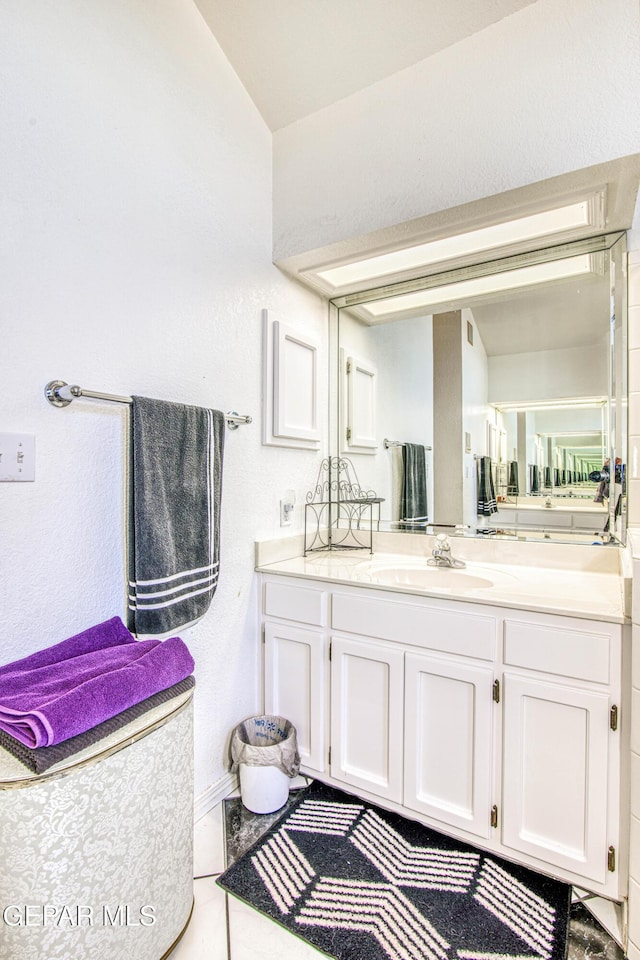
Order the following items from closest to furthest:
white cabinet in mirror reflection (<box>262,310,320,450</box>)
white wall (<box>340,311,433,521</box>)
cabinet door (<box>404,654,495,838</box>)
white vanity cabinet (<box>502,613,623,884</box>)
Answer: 1. white vanity cabinet (<box>502,613,623,884</box>)
2. cabinet door (<box>404,654,495,838</box>)
3. white cabinet in mirror reflection (<box>262,310,320,450</box>)
4. white wall (<box>340,311,433,521</box>)

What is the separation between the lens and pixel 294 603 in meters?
1.68

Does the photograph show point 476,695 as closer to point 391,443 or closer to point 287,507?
point 287,507

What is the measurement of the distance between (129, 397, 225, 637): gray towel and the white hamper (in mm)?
A: 286

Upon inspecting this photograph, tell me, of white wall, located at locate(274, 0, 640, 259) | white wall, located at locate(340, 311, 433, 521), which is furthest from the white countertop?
white wall, located at locate(274, 0, 640, 259)

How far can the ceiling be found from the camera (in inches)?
53.7

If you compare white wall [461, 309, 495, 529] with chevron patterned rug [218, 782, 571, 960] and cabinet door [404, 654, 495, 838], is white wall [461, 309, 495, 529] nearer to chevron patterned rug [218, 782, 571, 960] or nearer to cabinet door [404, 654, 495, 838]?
cabinet door [404, 654, 495, 838]

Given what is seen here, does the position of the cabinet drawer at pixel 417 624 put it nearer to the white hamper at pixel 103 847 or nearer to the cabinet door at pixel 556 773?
the cabinet door at pixel 556 773

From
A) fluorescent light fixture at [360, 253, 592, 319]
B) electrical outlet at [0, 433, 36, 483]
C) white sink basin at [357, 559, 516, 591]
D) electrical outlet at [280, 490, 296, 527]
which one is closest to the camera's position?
electrical outlet at [0, 433, 36, 483]

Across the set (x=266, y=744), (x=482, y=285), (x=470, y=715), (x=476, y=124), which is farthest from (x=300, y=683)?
(x=476, y=124)

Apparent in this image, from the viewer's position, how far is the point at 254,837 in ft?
4.70

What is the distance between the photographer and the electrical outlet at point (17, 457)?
102 centimetres

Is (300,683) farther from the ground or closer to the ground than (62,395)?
closer to the ground

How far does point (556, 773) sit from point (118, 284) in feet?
5.91

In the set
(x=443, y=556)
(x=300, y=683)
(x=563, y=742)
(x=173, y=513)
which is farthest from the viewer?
(x=443, y=556)
